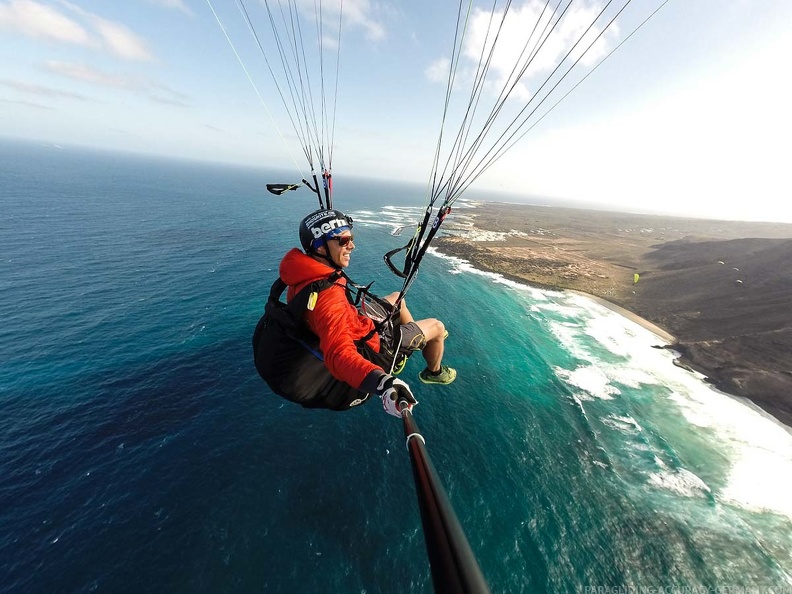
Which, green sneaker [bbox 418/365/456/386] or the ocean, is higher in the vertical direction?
green sneaker [bbox 418/365/456/386]

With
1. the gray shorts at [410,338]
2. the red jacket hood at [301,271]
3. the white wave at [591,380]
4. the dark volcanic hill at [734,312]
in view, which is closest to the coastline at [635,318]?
the dark volcanic hill at [734,312]

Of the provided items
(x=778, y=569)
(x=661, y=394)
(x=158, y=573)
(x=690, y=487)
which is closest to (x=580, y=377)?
(x=661, y=394)

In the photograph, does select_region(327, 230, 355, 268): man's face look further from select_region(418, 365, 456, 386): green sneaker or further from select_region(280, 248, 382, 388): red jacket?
select_region(418, 365, 456, 386): green sneaker

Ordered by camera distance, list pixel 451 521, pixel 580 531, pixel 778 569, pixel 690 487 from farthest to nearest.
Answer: pixel 690 487 < pixel 580 531 < pixel 778 569 < pixel 451 521

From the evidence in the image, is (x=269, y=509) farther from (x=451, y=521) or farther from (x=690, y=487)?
(x=690, y=487)

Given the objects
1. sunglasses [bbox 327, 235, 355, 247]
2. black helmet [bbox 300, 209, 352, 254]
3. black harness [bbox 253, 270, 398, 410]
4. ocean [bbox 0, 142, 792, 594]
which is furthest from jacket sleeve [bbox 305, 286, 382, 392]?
ocean [bbox 0, 142, 792, 594]

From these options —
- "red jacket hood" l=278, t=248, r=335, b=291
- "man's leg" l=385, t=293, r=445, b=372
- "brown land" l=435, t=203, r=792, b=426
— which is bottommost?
"brown land" l=435, t=203, r=792, b=426

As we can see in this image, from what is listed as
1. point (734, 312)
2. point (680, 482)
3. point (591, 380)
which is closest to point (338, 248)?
point (680, 482)
